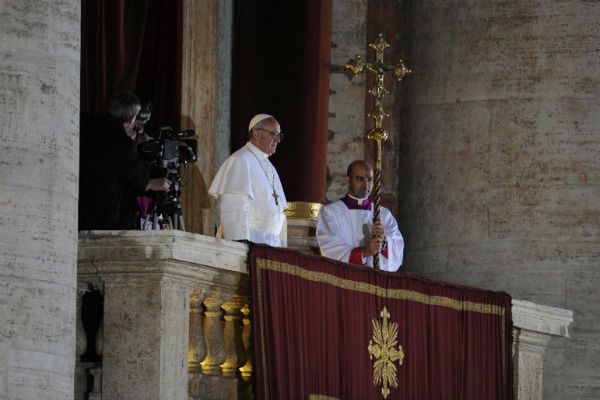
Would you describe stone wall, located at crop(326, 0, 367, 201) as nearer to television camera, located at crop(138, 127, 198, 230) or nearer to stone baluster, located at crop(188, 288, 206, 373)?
television camera, located at crop(138, 127, 198, 230)

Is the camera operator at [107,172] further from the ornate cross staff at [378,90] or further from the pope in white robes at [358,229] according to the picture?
the ornate cross staff at [378,90]

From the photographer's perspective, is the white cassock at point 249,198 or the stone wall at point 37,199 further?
the white cassock at point 249,198

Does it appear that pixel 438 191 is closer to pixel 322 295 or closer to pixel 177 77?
pixel 177 77

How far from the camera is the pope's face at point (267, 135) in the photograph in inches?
405

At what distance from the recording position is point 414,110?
13914 mm

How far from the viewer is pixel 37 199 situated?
666 centimetres

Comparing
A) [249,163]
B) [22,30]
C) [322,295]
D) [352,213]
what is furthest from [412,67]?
[22,30]

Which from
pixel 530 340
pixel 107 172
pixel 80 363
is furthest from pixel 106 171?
pixel 530 340

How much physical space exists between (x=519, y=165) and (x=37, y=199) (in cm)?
716

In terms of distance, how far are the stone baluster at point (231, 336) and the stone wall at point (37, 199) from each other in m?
1.76

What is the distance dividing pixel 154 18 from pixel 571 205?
357 cm

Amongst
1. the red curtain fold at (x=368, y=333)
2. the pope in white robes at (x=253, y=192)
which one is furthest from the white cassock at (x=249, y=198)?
the red curtain fold at (x=368, y=333)

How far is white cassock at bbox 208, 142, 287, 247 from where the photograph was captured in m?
9.91

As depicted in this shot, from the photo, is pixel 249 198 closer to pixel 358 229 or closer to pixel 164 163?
pixel 164 163
